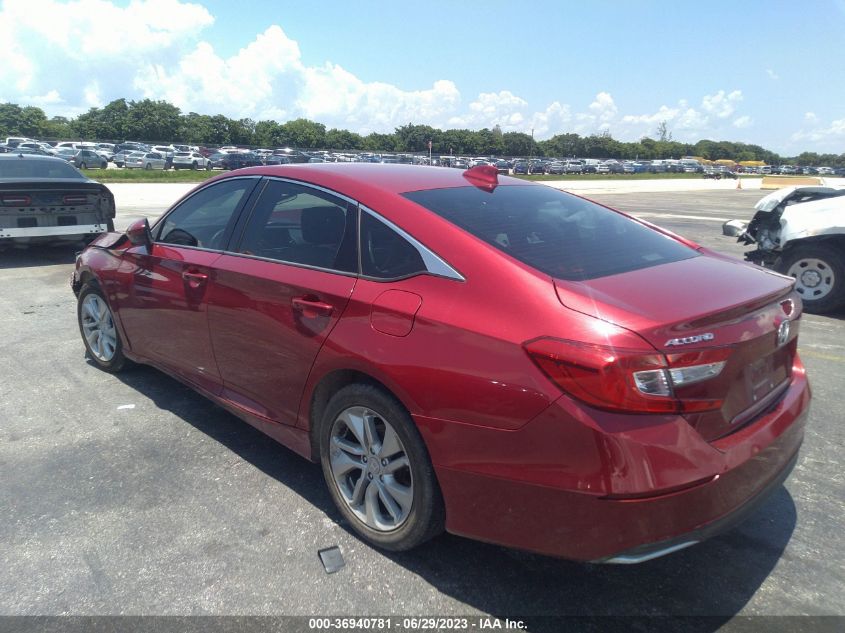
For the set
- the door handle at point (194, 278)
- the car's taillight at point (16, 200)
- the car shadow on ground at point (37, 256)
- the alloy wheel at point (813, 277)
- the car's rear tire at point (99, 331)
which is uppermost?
the door handle at point (194, 278)

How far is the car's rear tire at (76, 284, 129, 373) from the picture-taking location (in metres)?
4.79

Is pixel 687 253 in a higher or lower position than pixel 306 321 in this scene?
higher

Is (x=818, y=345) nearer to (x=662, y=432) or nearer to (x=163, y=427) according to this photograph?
(x=662, y=432)

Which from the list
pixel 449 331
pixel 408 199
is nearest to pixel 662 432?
pixel 449 331

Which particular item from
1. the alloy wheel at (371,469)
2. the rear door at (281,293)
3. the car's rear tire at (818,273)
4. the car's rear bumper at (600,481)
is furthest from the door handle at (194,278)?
the car's rear tire at (818,273)

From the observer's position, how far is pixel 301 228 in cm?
332

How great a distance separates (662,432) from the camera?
207cm

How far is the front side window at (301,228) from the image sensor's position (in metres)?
3.03

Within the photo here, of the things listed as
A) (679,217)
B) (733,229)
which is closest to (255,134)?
(679,217)

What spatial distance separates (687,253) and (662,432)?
133cm

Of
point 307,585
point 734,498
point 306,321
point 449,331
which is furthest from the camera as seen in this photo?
point 306,321

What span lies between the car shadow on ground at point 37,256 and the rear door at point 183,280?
6.18m

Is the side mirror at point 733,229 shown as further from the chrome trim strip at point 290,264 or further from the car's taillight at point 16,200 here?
the car's taillight at point 16,200

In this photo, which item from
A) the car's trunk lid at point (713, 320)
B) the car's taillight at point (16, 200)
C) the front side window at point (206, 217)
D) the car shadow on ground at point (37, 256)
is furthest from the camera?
the car shadow on ground at point (37, 256)
